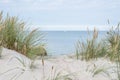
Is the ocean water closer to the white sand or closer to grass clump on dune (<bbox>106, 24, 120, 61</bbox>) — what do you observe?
grass clump on dune (<bbox>106, 24, 120, 61</bbox>)

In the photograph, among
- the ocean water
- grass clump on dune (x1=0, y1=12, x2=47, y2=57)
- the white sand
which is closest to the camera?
the white sand

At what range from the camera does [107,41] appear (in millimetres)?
6254

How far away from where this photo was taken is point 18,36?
5398 millimetres

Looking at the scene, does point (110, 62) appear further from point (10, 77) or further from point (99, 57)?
point (10, 77)

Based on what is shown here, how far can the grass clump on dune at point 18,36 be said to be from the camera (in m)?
5.20

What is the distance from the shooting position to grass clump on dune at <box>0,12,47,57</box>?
520cm

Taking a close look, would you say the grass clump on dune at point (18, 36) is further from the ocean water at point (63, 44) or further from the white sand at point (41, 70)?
the white sand at point (41, 70)

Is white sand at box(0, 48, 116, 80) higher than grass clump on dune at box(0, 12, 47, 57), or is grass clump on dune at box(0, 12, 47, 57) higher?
grass clump on dune at box(0, 12, 47, 57)

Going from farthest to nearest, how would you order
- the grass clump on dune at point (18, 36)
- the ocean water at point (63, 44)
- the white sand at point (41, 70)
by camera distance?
1. the ocean water at point (63, 44)
2. the grass clump on dune at point (18, 36)
3. the white sand at point (41, 70)

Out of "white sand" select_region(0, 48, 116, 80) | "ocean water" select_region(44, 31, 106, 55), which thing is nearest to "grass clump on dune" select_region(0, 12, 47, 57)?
"ocean water" select_region(44, 31, 106, 55)

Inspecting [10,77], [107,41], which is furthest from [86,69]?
[107,41]

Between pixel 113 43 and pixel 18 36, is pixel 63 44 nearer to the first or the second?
pixel 113 43

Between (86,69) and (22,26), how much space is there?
1613 millimetres

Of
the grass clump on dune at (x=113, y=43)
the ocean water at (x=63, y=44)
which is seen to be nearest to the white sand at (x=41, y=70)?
the grass clump on dune at (x=113, y=43)
